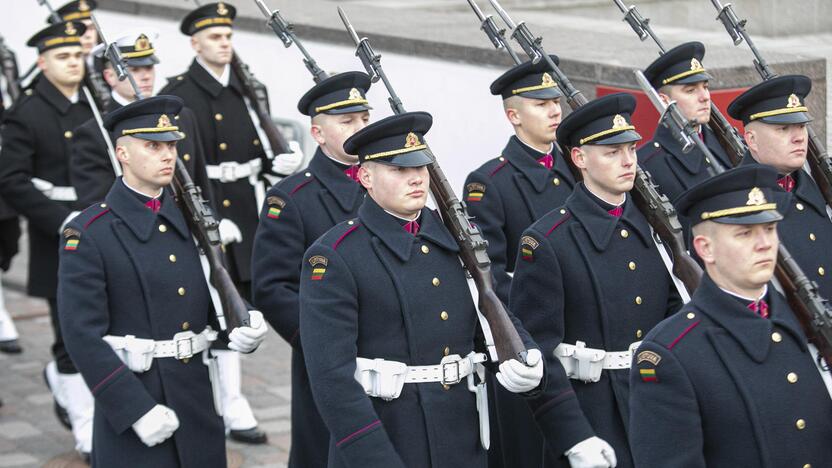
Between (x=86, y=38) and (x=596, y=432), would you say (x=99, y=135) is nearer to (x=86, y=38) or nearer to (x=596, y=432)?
(x=86, y=38)

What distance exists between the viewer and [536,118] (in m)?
6.92

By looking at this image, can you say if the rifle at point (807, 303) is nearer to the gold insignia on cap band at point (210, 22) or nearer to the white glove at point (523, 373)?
the white glove at point (523, 373)

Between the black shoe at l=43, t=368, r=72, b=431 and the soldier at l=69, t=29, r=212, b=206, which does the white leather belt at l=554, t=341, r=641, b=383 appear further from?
the black shoe at l=43, t=368, r=72, b=431

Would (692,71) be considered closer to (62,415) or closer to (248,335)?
(248,335)

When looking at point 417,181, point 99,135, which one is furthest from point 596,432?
point 99,135

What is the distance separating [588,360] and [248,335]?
1.33 meters

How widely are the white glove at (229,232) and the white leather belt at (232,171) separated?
246 millimetres

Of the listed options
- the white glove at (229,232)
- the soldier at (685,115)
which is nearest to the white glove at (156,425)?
the soldier at (685,115)

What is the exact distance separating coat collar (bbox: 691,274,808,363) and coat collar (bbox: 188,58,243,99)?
4897 millimetres

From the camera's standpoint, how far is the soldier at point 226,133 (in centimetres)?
874

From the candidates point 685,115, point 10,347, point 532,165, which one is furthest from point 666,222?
point 10,347

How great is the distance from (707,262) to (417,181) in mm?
1247

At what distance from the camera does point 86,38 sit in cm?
980

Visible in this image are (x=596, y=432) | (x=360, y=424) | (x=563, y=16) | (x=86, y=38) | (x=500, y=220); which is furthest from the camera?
(x=563, y=16)
